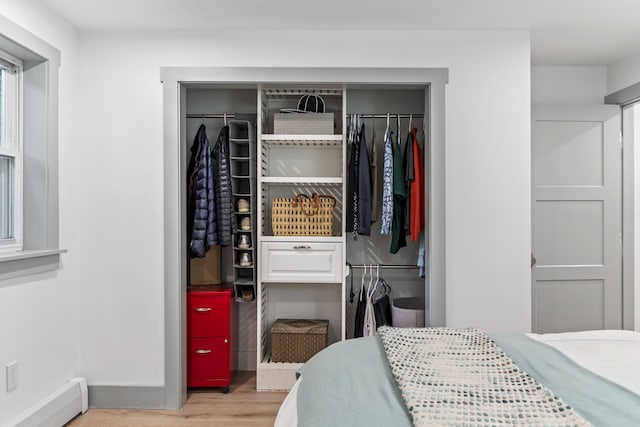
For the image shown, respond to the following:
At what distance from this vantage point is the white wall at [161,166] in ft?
10.1

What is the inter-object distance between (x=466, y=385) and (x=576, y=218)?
279 centimetres

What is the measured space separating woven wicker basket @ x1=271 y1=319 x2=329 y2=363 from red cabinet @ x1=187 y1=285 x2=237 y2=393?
13.2 inches

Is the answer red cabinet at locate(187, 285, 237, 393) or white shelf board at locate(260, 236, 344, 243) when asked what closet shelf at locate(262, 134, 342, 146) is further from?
red cabinet at locate(187, 285, 237, 393)

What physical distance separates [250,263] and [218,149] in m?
0.83

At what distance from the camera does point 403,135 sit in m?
3.72

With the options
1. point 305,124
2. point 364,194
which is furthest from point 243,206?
point 364,194

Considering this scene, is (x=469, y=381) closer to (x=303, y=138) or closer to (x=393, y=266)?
(x=303, y=138)

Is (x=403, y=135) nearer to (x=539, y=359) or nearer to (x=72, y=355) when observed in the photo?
(x=539, y=359)

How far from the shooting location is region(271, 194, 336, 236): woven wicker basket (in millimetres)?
3436

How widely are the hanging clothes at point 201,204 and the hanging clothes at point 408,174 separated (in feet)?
4.33

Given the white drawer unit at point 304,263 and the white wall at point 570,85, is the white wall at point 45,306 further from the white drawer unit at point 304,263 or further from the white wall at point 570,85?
the white wall at point 570,85

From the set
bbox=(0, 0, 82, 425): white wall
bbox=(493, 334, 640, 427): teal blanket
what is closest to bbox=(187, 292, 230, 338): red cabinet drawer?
A: bbox=(0, 0, 82, 425): white wall

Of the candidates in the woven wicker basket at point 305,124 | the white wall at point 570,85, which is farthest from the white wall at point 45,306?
the white wall at point 570,85

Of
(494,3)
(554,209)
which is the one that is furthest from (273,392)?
Answer: (494,3)
